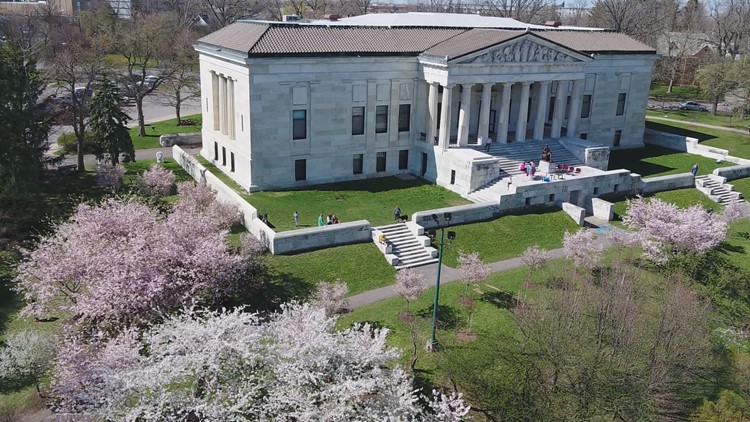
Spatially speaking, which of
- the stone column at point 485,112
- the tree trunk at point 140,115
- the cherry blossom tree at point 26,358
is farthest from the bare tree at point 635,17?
the cherry blossom tree at point 26,358

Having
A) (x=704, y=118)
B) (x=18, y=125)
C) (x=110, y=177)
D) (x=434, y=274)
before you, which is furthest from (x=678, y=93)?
(x=18, y=125)

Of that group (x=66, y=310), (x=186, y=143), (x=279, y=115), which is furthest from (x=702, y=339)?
(x=186, y=143)

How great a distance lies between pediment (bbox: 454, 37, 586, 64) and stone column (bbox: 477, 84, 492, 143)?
2619 millimetres

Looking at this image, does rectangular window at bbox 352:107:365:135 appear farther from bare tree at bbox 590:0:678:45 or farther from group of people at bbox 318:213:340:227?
bare tree at bbox 590:0:678:45

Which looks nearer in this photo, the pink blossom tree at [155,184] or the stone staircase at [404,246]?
the stone staircase at [404,246]

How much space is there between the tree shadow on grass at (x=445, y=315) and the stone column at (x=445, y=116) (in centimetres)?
2146

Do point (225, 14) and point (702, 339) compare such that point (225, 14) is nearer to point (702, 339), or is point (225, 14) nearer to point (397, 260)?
point (397, 260)

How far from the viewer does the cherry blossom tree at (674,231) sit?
39375 mm

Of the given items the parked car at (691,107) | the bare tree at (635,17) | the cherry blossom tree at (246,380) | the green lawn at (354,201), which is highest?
the bare tree at (635,17)

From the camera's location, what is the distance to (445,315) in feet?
115

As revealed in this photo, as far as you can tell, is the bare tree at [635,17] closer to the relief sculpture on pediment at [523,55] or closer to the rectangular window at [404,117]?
the relief sculpture on pediment at [523,55]

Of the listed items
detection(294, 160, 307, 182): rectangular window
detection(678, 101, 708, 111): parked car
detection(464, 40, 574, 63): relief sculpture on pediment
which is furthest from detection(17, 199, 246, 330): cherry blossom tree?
detection(678, 101, 708, 111): parked car

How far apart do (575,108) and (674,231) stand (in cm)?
2385

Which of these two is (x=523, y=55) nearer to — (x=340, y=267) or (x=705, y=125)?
(x=340, y=267)
